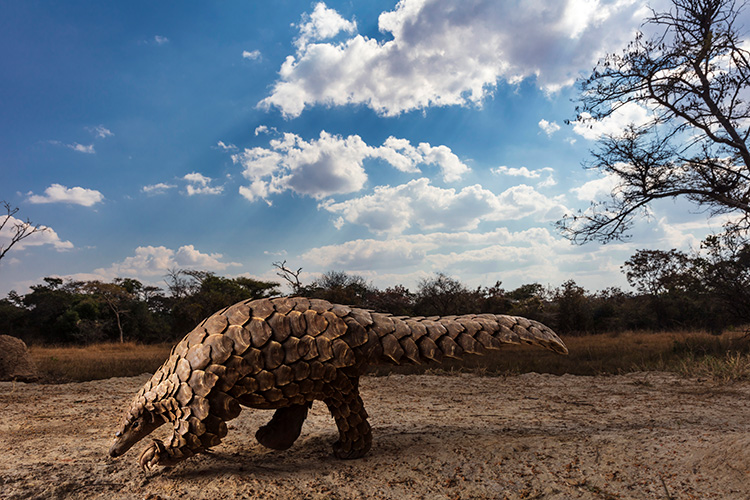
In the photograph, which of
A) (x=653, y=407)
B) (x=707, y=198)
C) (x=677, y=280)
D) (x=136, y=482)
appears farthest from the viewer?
(x=677, y=280)

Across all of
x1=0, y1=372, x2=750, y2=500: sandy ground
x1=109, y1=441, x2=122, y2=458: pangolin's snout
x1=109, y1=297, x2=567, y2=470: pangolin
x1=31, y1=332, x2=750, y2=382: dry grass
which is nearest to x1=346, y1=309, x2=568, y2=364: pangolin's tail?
x1=109, y1=297, x2=567, y2=470: pangolin

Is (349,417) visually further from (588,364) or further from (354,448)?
(588,364)

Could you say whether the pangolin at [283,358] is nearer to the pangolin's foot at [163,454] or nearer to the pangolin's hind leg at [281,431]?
the pangolin's foot at [163,454]

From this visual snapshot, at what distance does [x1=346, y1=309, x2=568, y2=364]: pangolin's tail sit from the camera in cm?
343

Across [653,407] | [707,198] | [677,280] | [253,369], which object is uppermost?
[707,198]

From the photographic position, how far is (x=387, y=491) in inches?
123

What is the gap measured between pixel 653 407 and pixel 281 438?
510cm

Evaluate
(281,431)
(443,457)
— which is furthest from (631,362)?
(281,431)

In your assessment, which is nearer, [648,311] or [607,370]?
[607,370]

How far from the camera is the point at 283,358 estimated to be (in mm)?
3213

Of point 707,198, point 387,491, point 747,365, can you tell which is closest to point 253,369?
point 387,491

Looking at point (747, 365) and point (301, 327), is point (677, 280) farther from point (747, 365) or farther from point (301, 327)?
point (301, 327)

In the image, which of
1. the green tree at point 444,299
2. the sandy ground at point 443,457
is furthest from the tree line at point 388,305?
the sandy ground at point 443,457

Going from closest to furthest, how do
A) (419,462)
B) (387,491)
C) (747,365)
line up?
(387,491)
(419,462)
(747,365)
